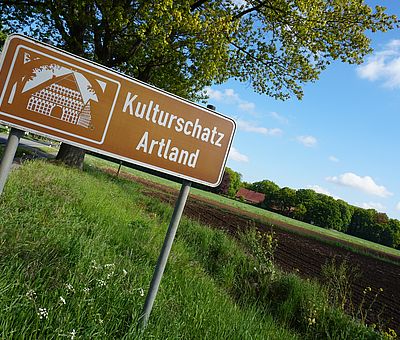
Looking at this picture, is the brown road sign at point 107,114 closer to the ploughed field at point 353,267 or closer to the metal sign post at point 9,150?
the metal sign post at point 9,150

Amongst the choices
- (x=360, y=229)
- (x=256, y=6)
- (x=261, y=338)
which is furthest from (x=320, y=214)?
(x=261, y=338)

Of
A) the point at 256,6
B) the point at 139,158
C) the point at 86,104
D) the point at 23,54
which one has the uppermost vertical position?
the point at 256,6

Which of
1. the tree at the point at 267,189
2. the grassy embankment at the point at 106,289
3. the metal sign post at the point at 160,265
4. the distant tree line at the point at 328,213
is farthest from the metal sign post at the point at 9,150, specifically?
the tree at the point at 267,189

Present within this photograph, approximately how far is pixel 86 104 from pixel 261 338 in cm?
241

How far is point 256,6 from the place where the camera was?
12336 millimetres

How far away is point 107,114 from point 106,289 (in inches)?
51.5

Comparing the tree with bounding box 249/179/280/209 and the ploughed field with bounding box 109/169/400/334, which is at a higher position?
the tree with bounding box 249/179/280/209

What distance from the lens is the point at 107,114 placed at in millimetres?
1775

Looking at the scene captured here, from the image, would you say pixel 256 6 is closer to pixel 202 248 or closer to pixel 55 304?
pixel 202 248

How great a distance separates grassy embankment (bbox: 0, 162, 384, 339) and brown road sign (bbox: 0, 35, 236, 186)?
997mm

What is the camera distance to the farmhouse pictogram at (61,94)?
5.30 feet

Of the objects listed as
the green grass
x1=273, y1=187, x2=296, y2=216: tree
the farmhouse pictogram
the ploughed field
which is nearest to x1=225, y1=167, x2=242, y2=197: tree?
x1=273, y1=187, x2=296, y2=216: tree

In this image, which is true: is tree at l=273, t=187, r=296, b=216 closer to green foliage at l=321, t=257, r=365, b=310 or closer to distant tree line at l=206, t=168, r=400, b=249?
distant tree line at l=206, t=168, r=400, b=249

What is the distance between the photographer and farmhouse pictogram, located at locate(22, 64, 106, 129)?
161 centimetres
